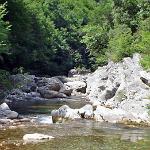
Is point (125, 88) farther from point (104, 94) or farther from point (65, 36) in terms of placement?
point (65, 36)

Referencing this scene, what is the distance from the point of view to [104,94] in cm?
4834

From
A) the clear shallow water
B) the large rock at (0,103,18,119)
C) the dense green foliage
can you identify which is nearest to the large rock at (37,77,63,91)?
the dense green foliage

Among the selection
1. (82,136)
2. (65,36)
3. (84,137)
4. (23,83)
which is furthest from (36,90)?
(65,36)

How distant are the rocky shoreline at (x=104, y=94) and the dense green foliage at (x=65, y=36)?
93.2 inches

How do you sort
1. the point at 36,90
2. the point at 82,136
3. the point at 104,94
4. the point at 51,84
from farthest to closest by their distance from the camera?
1. the point at 51,84
2. the point at 36,90
3. the point at 104,94
4. the point at 82,136

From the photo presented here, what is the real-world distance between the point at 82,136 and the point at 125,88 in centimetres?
1654

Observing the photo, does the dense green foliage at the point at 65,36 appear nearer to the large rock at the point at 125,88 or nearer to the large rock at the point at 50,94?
the large rock at the point at 125,88

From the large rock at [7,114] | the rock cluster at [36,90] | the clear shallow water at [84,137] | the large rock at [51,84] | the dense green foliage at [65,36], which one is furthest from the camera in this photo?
the dense green foliage at [65,36]

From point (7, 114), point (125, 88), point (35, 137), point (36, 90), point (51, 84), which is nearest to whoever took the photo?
point (35, 137)

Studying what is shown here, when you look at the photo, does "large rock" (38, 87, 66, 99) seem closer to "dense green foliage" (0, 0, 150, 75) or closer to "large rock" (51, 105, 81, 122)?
"dense green foliage" (0, 0, 150, 75)

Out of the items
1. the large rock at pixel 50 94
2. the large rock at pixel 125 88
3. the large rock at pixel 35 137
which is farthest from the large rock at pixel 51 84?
the large rock at pixel 35 137

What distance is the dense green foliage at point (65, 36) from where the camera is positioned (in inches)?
2338

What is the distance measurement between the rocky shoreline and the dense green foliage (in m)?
2.37

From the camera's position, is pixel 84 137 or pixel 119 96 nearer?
pixel 84 137
